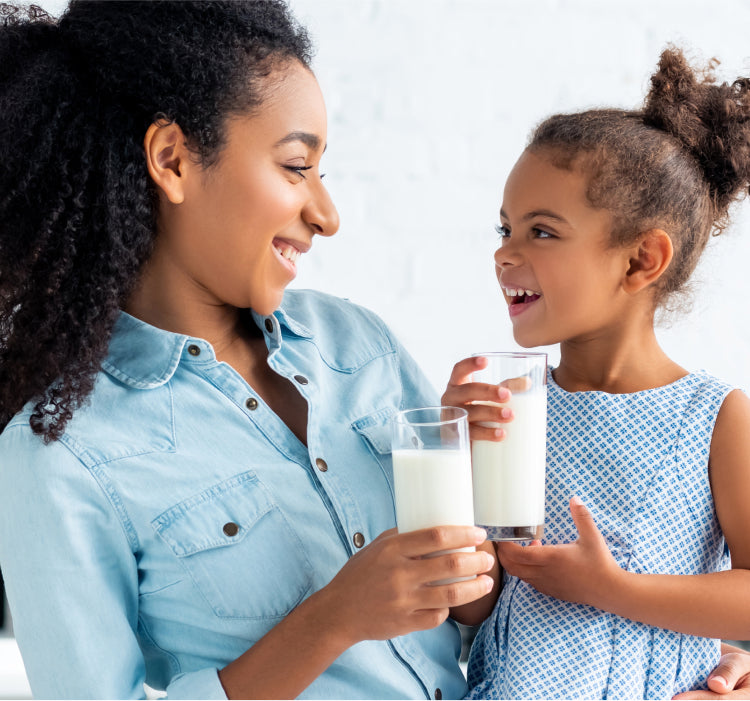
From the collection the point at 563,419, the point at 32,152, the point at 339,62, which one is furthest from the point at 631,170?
the point at 339,62

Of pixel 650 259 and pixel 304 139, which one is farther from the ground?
pixel 304 139

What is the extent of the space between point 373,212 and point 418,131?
261 millimetres

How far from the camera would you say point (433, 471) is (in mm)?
1118

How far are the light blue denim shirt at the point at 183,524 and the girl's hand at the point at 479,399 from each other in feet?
0.60

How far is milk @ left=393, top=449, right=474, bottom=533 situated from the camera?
1119 millimetres

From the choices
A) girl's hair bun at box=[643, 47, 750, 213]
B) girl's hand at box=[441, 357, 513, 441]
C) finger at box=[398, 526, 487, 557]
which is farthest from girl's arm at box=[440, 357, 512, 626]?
girl's hair bun at box=[643, 47, 750, 213]

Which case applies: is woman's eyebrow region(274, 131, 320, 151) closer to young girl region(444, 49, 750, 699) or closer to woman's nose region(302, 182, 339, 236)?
woman's nose region(302, 182, 339, 236)

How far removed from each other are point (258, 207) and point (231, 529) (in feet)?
1.49

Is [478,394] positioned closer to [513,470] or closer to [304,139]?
[513,470]

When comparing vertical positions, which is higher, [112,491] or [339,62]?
[339,62]

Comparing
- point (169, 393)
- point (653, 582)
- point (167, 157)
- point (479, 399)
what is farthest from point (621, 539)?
point (167, 157)

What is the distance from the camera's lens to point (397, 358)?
5.25 feet

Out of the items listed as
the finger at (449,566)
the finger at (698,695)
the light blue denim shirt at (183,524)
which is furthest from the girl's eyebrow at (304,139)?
the finger at (698,695)

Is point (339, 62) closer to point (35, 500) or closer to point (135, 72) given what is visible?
point (135, 72)
